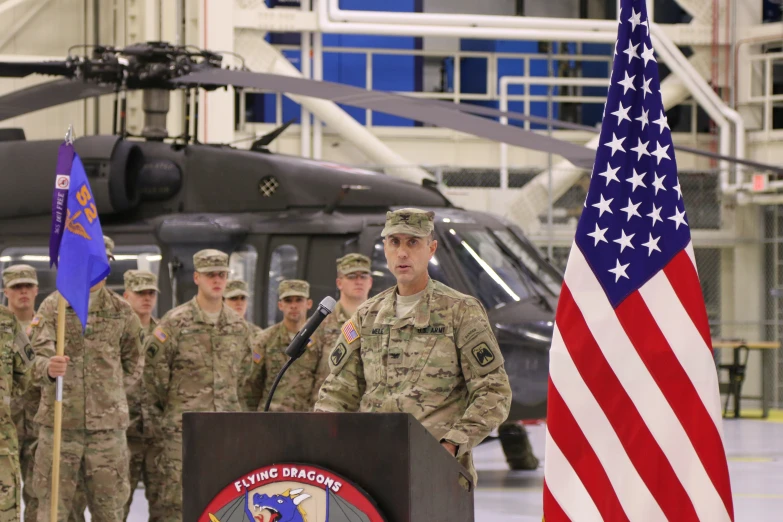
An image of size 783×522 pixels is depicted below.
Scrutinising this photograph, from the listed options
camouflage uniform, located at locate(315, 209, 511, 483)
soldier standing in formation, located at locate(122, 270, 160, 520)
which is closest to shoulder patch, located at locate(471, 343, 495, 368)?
camouflage uniform, located at locate(315, 209, 511, 483)

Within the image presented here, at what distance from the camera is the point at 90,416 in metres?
6.63

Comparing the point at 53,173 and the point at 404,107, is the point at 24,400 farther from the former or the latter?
the point at 404,107

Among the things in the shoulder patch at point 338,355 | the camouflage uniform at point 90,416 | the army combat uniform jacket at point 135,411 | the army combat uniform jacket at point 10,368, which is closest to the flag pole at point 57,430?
the army combat uniform jacket at point 10,368

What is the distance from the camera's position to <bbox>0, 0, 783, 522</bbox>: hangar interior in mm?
16172

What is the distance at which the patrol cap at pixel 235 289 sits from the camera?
336 inches

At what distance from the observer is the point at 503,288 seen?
9.26 metres

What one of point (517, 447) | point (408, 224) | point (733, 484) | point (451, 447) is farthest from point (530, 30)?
point (451, 447)

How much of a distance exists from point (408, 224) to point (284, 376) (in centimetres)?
382

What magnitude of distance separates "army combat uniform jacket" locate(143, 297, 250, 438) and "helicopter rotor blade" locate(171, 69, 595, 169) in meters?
1.72

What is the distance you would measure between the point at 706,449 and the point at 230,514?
1.32 m

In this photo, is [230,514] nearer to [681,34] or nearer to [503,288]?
[503,288]

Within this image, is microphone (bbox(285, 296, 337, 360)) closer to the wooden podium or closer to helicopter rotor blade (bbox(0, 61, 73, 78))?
the wooden podium

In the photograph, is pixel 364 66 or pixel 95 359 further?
pixel 364 66

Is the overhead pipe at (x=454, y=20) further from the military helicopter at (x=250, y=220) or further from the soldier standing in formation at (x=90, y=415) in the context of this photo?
the soldier standing in formation at (x=90, y=415)
